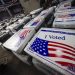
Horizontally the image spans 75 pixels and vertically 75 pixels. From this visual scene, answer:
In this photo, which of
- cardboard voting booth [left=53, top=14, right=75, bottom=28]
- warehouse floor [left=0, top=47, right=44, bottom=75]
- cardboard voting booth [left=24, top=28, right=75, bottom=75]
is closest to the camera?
cardboard voting booth [left=24, top=28, right=75, bottom=75]

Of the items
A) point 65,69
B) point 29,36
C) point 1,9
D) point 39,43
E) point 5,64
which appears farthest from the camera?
point 1,9

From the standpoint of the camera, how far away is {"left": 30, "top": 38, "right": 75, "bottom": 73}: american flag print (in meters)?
0.63

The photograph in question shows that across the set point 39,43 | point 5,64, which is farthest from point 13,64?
point 39,43

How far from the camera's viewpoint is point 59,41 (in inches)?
29.6

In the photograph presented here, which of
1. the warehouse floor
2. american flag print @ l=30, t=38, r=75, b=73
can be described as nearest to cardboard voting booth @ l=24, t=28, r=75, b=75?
american flag print @ l=30, t=38, r=75, b=73

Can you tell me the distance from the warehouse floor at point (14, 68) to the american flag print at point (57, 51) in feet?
1.42

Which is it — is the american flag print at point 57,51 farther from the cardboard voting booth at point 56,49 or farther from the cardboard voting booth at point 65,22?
the cardboard voting booth at point 65,22

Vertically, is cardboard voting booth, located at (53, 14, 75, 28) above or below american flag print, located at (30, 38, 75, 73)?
above

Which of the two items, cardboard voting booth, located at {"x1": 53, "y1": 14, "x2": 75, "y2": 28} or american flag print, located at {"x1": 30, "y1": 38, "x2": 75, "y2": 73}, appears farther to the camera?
cardboard voting booth, located at {"x1": 53, "y1": 14, "x2": 75, "y2": 28}

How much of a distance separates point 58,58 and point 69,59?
0.20 ft

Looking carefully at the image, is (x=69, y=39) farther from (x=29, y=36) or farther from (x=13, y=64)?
(x=13, y=64)

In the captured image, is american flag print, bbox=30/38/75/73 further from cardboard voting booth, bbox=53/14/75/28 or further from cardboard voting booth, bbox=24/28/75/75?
cardboard voting booth, bbox=53/14/75/28

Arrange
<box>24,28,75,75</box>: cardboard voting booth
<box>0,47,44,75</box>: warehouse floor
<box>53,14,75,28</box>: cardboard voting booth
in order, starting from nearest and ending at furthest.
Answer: <box>24,28,75,75</box>: cardboard voting booth, <box>53,14,75,28</box>: cardboard voting booth, <box>0,47,44,75</box>: warehouse floor

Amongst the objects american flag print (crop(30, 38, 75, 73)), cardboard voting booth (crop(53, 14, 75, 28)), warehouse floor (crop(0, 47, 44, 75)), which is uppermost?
cardboard voting booth (crop(53, 14, 75, 28))
